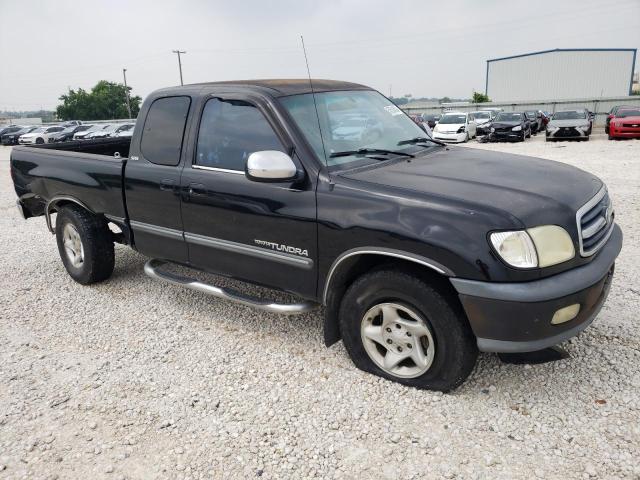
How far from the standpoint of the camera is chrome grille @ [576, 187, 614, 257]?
2.78 meters

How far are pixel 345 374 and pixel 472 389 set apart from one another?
81 cm

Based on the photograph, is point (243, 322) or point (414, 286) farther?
point (243, 322)

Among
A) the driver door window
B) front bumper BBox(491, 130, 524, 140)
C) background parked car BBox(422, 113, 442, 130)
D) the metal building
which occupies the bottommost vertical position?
front bumper BBox(491, 130, 524, 140)

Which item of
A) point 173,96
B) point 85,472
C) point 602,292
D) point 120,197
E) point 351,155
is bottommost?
point 85,472

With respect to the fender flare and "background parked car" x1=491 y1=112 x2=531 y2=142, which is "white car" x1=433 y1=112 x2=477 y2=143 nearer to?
"background parked car" x1=491 y1=112 x2=531 y2=142

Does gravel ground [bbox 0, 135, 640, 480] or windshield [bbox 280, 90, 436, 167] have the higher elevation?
windshield [bbox 280, 90, 436, 167]

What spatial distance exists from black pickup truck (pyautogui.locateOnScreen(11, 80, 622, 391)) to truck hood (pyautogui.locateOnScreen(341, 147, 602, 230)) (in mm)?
13

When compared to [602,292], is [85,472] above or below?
below

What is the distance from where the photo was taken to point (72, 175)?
477 cm

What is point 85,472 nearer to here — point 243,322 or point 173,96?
point 243,322

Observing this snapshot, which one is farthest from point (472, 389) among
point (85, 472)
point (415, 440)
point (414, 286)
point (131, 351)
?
point (131, 351)

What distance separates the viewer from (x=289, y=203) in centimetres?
324

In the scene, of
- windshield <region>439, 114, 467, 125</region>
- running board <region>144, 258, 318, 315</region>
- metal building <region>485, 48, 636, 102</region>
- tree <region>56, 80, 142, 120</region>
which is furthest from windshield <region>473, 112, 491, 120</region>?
tree <region>56, 80, 142, 120</region>

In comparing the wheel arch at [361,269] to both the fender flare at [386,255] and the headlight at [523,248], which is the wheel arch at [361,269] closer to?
the fender flare at [386,255]
